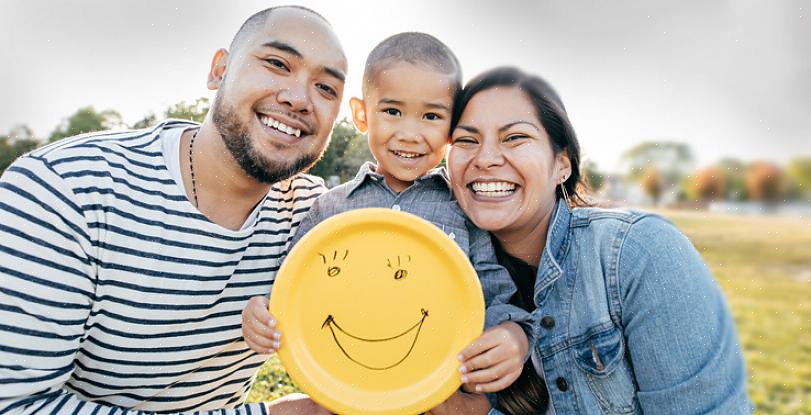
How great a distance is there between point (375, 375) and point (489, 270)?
2.56 ft

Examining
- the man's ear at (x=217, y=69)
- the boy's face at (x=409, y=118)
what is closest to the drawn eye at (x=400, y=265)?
the boy's face at (x=409, y=118)

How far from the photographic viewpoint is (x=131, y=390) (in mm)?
2395

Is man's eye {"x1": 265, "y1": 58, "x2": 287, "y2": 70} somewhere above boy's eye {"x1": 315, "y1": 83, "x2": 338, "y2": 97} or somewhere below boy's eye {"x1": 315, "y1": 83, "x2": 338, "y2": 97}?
above

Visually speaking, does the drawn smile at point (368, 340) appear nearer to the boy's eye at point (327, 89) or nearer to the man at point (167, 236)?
the man at point (167, 236)

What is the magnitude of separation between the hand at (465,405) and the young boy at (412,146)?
0.44 meters

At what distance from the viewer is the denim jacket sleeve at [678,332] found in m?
2.08

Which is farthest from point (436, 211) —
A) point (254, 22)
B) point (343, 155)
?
point (343, 155)

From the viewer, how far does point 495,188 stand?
7.96 feet

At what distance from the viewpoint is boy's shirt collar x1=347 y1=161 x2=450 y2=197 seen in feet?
9.27

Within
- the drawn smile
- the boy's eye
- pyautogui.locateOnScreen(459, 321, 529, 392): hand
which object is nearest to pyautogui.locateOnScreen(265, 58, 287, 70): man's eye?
the boy's eye

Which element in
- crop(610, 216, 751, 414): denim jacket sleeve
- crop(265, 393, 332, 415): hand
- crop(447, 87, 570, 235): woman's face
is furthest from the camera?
crop(447, 87, 570, 235): woman's face

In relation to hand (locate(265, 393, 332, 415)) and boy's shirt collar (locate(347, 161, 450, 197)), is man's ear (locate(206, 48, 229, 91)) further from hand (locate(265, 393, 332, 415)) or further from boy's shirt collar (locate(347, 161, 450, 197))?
hand (locate(265, 393, 332, 415))

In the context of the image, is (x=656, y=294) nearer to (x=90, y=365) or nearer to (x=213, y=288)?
(x=213, y=288)

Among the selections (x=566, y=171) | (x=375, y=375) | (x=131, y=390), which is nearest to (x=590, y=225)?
(x=566, y=171)
